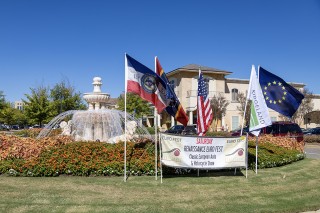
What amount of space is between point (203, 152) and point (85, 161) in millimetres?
3542

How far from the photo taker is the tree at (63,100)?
1429 inches

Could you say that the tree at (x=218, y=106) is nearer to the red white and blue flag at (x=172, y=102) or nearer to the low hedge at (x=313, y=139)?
the low hedge at (x=313, y=139)

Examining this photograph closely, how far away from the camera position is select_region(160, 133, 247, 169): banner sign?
9.63 meters

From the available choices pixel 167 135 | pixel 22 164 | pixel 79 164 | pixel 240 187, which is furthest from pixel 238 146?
pixel 22 164

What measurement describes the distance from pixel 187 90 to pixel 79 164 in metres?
32.0

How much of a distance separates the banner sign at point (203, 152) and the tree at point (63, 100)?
89.3 ft

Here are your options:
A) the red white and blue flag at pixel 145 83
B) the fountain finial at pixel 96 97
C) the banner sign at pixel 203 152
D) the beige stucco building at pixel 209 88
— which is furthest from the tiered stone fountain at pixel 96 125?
the beige stucco building at pixel 209 88

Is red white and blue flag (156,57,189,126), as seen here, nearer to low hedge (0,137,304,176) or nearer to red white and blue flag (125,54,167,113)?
red white and blue flag (125,54,167,113)

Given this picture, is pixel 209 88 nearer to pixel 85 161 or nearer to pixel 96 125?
pixel 96 125

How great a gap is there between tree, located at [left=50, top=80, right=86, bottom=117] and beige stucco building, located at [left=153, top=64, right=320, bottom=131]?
1038 cm

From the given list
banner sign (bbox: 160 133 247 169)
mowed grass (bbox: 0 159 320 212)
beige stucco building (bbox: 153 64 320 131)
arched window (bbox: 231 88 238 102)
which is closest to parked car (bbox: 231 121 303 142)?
mowed grass (bbox: 0 159 320 212)

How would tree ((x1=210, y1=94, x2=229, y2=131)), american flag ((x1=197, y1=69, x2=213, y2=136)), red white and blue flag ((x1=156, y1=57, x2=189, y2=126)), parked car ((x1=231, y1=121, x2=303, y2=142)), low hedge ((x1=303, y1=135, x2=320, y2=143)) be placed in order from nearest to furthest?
1. red white and blue flag ((x1=156, y1=57, x2=189, y2=126))
2. american flag ((x1=197, y1=69, x2=213, y2=136))
3. parked car ((x1=231, y1=121, x2=303, y2=142))
4. low hedge ((x1=303, y1=135, x2=320, y2=143))
5. tree ((x1=210, y1=94, x2=229, y2=131))

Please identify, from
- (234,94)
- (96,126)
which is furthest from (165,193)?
(234,94)

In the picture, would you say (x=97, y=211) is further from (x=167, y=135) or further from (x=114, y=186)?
(x=167, y=135)
